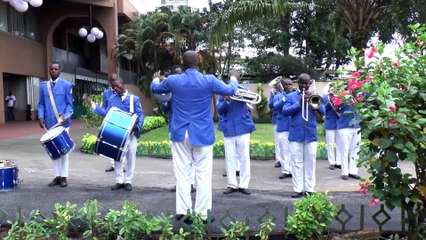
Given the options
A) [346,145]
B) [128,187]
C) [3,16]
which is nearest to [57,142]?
[128,187]

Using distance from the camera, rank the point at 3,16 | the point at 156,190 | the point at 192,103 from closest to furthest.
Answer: the point at 192,103, the point at 156,190, the point at 3,16

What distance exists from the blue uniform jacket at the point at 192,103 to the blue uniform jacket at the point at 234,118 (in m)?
1.61

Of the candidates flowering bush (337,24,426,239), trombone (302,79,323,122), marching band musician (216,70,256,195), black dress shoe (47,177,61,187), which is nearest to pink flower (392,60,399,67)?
flowering bush (337,24,426,239)

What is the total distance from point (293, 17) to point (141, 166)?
67.6ft

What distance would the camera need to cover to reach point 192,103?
4973mm

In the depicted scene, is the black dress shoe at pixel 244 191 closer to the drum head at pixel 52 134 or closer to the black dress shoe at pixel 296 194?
the black dress shoe at pixel 296 194

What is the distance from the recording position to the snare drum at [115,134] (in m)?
6.14

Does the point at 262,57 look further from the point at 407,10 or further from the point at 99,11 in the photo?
the point at 407,10

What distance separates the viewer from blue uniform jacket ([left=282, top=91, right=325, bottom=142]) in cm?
625

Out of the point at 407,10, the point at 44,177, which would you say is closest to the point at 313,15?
the point at 407,10

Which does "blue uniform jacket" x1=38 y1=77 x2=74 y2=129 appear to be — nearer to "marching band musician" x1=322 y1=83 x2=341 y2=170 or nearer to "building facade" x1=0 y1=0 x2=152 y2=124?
"marching band musician" x1=322 y1=83 x2=341 y2=170

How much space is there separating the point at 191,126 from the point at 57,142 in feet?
8.04

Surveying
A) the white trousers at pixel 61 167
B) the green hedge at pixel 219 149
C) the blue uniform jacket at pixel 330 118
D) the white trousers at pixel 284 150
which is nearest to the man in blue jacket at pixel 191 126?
the white trousers at pixel 61 167

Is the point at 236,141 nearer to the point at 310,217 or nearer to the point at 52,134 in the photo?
the point at 310,217
